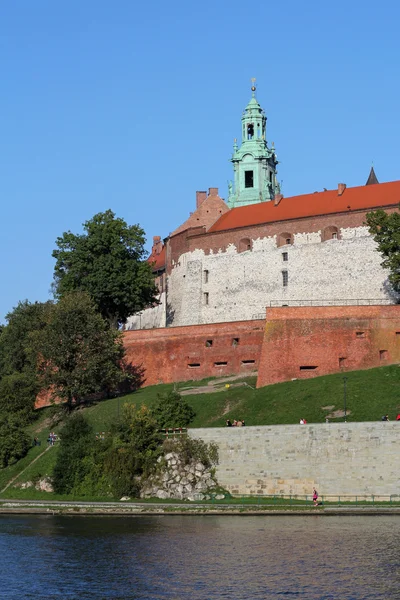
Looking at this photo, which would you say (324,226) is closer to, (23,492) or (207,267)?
(207,267)

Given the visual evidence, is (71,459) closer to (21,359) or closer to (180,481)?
(180,481)

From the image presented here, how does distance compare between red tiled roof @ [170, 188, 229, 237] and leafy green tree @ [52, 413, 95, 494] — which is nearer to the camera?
leafy green tree @ [52, 413, 95, 494]

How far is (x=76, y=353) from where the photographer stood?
63531 millimetres

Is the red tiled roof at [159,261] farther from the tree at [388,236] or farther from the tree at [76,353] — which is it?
the tree at [388,236]

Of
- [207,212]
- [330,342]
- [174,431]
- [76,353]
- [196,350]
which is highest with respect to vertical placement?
[207,212]

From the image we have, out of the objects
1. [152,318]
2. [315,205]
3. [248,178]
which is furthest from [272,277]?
[248,178]

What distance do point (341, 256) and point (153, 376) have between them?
14242 millimetres

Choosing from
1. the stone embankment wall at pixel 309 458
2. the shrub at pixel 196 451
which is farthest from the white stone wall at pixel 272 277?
the shrub at pixel 196 451

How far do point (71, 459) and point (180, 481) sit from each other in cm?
601

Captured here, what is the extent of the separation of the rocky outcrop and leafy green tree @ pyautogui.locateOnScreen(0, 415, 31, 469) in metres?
9.68

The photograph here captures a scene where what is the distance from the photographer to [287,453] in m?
49.8

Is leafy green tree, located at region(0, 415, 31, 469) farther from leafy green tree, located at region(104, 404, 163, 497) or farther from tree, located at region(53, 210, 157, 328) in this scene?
tree, located at region(53, 210, 157, 328)

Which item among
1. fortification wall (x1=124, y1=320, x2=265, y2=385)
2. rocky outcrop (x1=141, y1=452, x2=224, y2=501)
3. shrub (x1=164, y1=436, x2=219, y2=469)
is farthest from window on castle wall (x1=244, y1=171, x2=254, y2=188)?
rocky outcrop (x1=141, y1=452, x2=224, y2=501)

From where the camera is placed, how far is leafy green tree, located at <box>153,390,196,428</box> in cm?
5528
